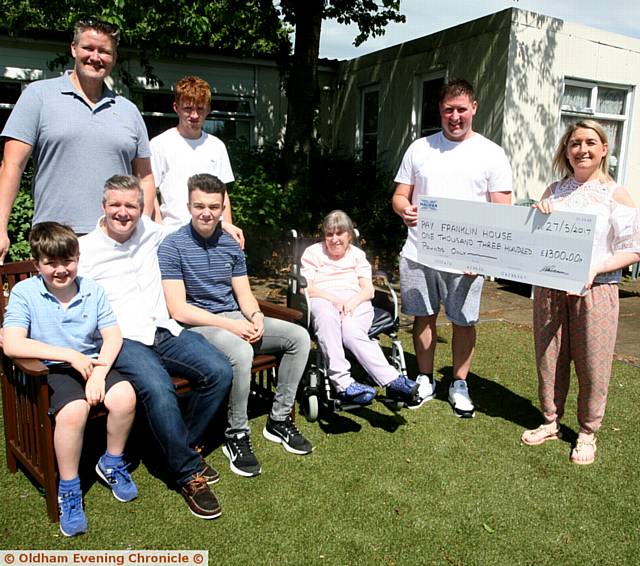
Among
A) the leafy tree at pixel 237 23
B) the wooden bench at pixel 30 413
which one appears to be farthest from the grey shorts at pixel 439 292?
the leafy tree at pixel 237 23

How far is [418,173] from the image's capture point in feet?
12.6

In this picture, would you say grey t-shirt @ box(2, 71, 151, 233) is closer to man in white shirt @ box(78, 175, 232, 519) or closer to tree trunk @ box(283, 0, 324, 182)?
man in white shirt @ box(78, 175, 232, 519)

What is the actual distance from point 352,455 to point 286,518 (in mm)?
727

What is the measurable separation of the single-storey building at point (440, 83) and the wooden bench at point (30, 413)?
644 cm

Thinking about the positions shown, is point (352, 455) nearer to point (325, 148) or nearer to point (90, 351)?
point (90, 351)

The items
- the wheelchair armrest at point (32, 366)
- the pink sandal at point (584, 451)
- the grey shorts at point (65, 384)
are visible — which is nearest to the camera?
the wheelchair armrest at point (32, 366)

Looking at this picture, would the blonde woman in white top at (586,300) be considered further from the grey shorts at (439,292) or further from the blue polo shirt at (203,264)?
the blue polo shirt at (203,264)

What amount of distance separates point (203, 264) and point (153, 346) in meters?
0.54

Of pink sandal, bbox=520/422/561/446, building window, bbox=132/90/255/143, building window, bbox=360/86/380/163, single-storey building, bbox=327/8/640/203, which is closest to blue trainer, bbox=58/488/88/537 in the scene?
pink sandal, bbox=520/422/561/446

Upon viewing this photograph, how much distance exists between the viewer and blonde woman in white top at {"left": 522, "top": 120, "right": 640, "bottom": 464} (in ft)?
10.2

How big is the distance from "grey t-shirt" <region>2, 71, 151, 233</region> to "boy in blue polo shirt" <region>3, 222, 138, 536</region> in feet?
1.40

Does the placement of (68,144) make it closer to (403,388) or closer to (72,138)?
(72,138)

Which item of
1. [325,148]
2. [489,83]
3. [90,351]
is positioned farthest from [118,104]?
[325,148]

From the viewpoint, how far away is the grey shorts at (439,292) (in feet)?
12.7
